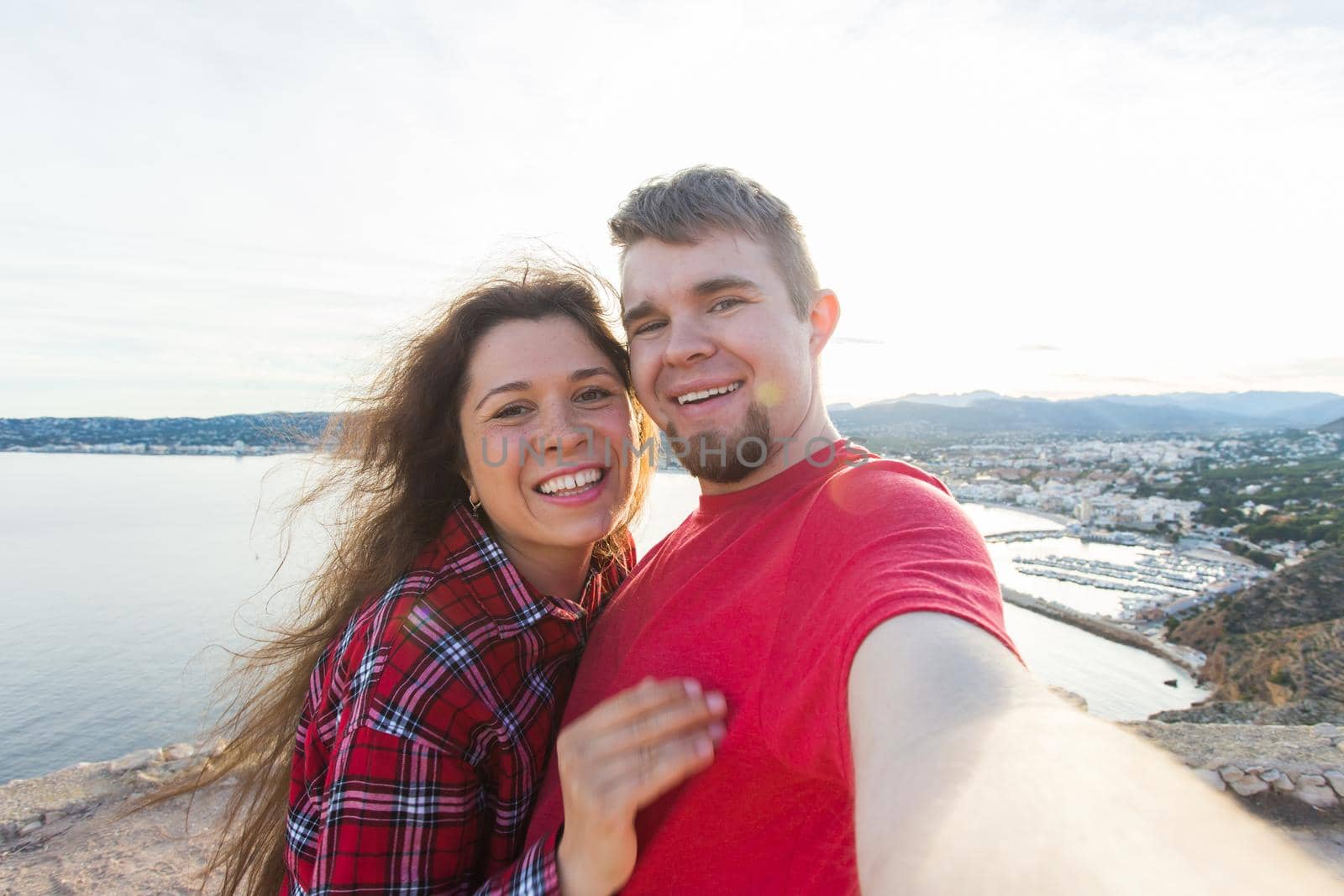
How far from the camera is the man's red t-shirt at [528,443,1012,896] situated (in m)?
1.07

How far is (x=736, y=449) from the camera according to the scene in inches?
78.0

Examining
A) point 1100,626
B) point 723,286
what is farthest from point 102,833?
point 1100,626

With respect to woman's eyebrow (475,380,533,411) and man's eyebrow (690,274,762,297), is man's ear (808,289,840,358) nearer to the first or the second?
man's eyebrow (690,274,762,297)

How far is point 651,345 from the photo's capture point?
2158 mm

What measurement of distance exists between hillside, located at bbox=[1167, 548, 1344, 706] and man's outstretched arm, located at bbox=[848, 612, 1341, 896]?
63.8ft

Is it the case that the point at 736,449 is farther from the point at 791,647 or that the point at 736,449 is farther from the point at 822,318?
the point at 791,647

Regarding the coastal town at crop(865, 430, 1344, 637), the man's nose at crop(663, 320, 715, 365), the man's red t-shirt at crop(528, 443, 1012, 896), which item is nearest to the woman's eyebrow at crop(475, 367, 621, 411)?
the man's nose at crop(663, 320, 715, 365)

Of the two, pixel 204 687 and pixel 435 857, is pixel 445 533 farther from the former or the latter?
pixel 204 687

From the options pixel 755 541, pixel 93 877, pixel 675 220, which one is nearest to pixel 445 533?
pixel 755 541

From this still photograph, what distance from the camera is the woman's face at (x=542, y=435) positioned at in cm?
214

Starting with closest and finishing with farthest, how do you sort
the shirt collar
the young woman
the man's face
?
the young woman < the shirt collar < the man's face

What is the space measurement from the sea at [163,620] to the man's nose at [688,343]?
1.55 metres

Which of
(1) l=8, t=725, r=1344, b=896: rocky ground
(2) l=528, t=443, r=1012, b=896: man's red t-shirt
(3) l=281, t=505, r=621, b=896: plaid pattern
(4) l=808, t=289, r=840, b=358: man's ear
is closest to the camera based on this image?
(2) l=528, t=443, r=1012, b=896: man's red t-shirt

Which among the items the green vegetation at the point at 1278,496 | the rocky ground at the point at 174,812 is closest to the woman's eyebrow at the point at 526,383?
the rocky ground at the point at 174,812
